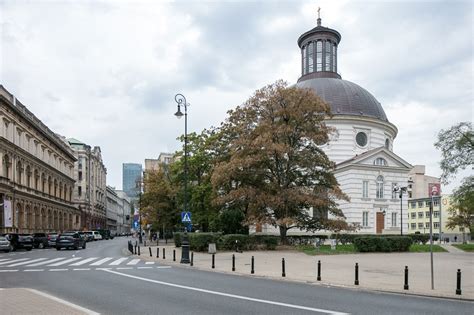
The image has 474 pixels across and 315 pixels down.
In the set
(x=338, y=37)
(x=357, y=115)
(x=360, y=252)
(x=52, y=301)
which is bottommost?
(x=360, y=252)

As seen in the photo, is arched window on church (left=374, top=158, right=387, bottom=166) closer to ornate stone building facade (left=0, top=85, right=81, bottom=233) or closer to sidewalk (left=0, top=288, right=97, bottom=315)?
ornate stone building facade (left=0, top=85, right=81, bottom=233)

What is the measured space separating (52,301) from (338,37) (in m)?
69.7

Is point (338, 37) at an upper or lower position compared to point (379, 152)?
upper

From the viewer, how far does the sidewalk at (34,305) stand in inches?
374

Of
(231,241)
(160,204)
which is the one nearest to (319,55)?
(160,204)

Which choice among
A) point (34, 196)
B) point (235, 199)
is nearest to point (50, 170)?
point (34, 196)

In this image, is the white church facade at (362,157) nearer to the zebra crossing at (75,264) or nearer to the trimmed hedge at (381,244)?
the trimmed hedge at (381,244)

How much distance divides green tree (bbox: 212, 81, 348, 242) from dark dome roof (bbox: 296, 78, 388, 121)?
24174 mm

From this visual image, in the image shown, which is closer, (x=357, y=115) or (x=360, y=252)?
(x=360, y=252)

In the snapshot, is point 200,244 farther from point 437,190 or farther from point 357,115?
point 357,115

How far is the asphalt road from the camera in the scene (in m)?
10.7

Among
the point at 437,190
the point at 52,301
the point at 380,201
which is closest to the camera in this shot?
the point at 52,301

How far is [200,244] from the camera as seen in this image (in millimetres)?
33469

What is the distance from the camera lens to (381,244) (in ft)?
113
